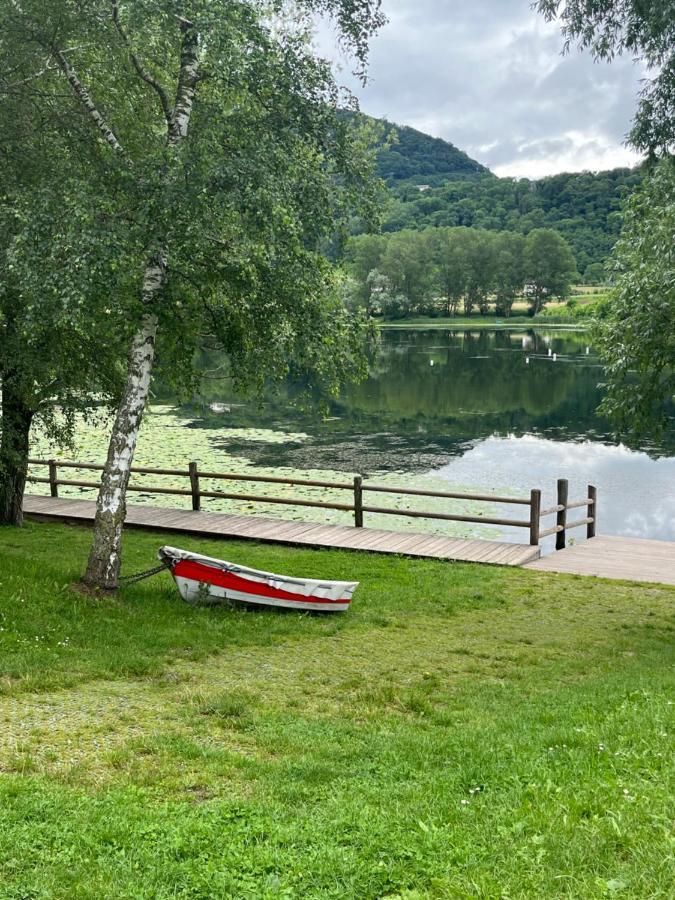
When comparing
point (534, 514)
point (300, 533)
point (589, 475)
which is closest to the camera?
point (534, 514)

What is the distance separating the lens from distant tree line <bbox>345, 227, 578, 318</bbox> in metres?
113

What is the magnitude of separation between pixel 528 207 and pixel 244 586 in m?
163

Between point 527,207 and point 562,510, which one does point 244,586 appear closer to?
point 562,510

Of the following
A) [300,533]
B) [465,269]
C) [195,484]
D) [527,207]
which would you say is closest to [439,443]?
[195,484]

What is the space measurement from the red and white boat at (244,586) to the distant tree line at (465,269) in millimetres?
99861

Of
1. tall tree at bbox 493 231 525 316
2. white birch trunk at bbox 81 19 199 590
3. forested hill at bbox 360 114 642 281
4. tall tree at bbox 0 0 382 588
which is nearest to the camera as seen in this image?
tall tree at bbox 0 0 382 588

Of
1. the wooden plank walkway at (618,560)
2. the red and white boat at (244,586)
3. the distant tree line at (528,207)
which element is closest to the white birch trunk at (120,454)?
the red and white boat at (244,586)

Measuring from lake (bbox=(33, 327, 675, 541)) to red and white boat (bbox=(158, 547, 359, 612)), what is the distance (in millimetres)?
2738

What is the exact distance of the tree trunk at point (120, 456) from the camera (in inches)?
417

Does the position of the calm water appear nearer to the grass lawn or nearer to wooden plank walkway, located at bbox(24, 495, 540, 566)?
wooden plank walkway, located at bbox(24, 495, 540, 566)

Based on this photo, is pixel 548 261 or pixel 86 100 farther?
pixel 548 261

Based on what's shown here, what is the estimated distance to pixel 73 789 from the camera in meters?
5.20

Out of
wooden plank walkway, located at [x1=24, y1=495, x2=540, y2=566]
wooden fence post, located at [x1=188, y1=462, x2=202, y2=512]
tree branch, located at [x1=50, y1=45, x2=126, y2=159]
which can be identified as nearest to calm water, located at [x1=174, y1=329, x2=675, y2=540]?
wooden fence post, located at [x1=188, y1=462, x2=202, y2=512]

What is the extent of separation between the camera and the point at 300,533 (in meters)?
16.5
